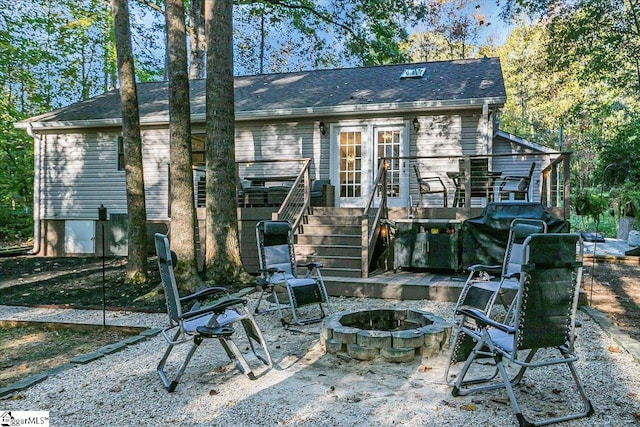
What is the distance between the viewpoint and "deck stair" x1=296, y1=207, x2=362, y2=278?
24.0ft

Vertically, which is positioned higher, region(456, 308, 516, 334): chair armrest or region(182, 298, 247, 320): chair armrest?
region(456, 308, 516, 334): chair armrest

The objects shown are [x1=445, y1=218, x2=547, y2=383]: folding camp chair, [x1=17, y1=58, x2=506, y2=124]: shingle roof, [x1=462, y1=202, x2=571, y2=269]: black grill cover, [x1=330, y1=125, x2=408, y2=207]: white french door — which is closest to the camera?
[x1=445, y1=218, x2=547, y2=383]: folding camp chair

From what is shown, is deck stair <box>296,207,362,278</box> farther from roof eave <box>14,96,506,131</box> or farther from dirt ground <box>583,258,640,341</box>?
dirt ground <box>583,258,640,341</box>

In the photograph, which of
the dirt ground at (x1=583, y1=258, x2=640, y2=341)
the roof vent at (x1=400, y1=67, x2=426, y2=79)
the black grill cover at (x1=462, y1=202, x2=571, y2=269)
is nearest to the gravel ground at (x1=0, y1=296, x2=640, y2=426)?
the dirt ground at (x1=583, y1=258, x2=640, y2=341)

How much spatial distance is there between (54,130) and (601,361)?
43.4 feet

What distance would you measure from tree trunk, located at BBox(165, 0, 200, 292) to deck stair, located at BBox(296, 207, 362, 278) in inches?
72.4

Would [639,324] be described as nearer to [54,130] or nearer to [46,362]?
[46,362]

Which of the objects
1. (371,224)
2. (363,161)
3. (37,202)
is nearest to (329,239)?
(371,224)

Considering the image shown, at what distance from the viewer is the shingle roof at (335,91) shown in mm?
10055

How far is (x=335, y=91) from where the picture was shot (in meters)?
11.5

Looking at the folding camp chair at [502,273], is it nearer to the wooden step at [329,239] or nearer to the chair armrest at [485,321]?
the chair armrest at [485,321]

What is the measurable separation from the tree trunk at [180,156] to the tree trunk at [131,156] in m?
0.75

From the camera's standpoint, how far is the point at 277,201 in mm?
9297

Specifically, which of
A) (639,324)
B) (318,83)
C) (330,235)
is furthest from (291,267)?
(318,83)
